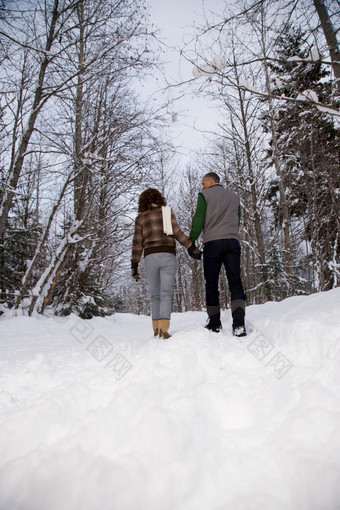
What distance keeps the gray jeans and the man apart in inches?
15.8

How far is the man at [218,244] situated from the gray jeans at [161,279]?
0.40 metres

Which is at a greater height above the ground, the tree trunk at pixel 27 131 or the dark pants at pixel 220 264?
the tree trunk at pixel 27 131

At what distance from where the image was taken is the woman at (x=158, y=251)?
329cm

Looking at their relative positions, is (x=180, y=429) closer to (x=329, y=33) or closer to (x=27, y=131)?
(x=329, y=33)

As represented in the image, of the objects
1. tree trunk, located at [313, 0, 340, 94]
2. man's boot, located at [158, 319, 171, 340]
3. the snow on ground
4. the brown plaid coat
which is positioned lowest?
the snow on ground

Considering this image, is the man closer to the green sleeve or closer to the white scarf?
the green sleeve

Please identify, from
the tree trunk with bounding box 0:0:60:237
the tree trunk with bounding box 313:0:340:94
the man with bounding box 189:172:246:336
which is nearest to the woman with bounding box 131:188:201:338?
Result: the man with bounding box 189:172:246:336

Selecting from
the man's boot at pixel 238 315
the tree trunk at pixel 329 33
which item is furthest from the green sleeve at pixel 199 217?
the tree trunk at pixel 329 33

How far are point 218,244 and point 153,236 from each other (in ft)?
2.58

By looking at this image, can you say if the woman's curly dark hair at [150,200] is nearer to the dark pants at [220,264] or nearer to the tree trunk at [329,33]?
the dark pants at [220,264]

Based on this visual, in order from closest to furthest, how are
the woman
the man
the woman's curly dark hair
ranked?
1. the man
2. the woman
3. the woman's curly dark hair

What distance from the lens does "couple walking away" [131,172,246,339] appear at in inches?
127

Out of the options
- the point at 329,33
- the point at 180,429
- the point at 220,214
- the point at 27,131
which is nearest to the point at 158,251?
the point at 220,214

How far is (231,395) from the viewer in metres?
1.78
